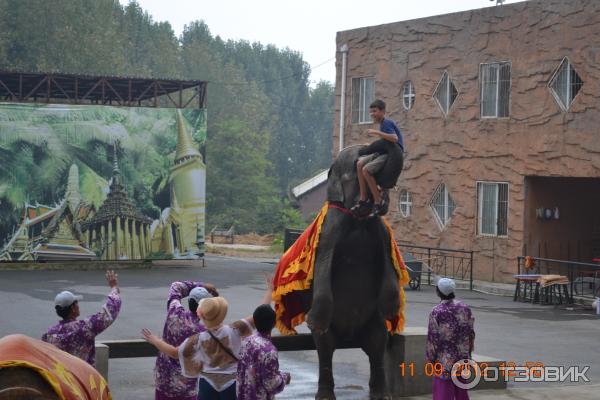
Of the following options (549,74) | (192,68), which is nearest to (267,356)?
(549,74)

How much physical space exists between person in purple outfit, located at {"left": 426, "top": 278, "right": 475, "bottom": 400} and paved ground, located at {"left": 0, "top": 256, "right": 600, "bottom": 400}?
1.74m

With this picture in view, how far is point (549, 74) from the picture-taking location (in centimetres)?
2683

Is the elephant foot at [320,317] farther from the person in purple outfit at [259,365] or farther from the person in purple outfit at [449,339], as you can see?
the person in purple outfit at [259,365]

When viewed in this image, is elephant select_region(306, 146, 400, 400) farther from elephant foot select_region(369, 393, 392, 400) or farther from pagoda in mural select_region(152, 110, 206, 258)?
pagoda in mural select_region(152, 110, 206, 258)

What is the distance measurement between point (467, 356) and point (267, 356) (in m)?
3.27

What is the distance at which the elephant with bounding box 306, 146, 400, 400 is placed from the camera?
983 centimetres

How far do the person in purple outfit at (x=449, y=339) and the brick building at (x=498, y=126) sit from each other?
16.9 m

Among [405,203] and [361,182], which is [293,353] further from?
[405,203]

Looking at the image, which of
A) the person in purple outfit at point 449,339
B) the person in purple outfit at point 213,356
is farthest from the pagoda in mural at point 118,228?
the person in purple outfit at point 213,356

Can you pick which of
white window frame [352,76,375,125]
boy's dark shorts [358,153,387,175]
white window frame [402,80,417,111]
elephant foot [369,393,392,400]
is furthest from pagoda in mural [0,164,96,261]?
boy's dark shorts [358,153,387,175]

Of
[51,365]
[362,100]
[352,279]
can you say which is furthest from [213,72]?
[51,365]

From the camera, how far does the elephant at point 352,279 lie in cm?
983

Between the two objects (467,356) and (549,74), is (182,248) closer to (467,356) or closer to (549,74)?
(549,74)

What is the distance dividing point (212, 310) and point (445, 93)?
23.8 meters
